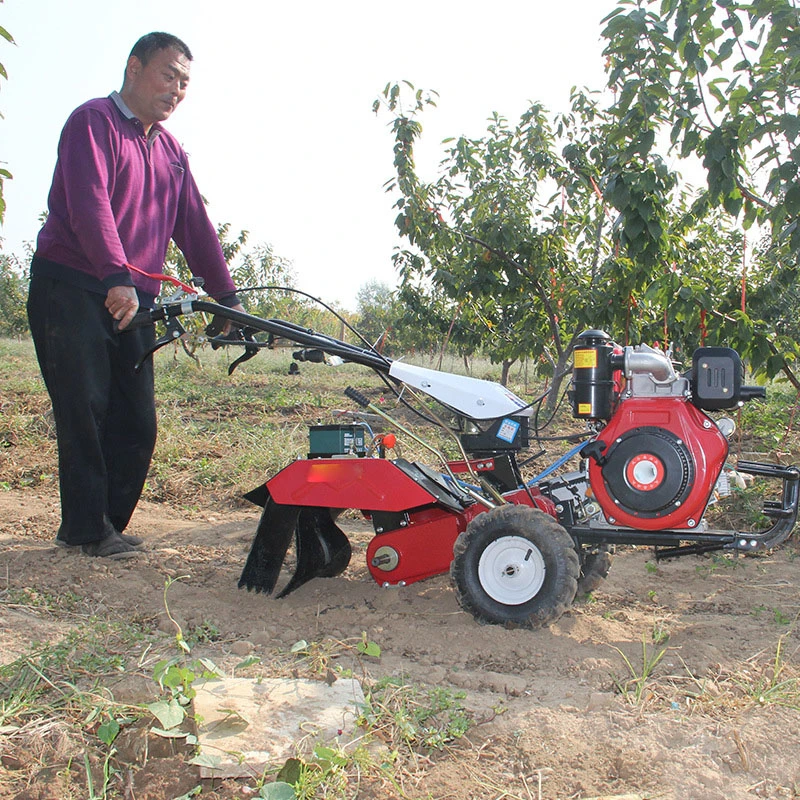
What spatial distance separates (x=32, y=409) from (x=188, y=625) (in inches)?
173

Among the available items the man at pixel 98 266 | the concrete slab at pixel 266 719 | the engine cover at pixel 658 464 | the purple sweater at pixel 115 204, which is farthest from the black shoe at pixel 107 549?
the engine cover at pixel 658 464

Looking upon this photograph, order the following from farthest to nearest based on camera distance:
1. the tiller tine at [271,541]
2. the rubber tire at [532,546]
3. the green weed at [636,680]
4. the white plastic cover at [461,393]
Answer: the tiller tine at [271,541] < the white plastic cover at [461,393] < the rubber tire at [532,546] < the green weed at [636,680]

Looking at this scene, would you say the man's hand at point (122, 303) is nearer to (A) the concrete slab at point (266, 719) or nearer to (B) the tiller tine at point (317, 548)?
(B) the tiller tine at point (317, 548)

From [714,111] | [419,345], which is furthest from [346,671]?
[419,345]

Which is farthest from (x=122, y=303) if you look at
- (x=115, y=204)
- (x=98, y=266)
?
(x=115, y=204)

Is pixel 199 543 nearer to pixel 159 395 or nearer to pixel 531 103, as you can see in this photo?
pixel 159 395

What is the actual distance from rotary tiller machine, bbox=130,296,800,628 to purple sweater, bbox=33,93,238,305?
1.39 feet

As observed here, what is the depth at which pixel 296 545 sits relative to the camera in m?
3.32

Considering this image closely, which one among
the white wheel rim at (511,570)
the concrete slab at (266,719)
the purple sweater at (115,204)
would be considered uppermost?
the purple sweater at (115,204)

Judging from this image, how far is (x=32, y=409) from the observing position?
6.53 m

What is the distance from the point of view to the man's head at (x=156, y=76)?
334 cm

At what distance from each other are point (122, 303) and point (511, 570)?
1.74 m

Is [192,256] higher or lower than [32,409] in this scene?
higher

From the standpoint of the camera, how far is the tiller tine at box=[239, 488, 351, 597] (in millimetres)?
3150
